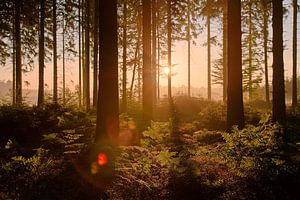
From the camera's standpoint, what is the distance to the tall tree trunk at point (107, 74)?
8062mm

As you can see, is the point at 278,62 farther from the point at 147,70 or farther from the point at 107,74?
the point at 107,74

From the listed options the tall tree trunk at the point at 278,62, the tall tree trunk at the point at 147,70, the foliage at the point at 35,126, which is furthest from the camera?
the tall tree trunk at the point at 147,70

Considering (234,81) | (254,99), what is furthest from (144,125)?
(254,99)

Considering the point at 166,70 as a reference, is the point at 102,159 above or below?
below

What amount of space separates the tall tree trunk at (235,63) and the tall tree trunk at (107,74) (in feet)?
16.0

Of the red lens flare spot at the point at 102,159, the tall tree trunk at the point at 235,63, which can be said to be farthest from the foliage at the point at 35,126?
Result: the tall tree trunk at the point at 235,63

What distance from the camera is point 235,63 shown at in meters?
10.7

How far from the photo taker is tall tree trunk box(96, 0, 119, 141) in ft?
26.5

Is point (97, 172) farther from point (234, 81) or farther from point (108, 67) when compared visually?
point (234, 81)

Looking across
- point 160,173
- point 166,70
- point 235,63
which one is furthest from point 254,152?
point 166,70

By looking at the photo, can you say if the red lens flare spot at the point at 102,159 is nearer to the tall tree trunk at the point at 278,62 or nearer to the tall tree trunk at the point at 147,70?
the tall tree trunk at the point at 147,70

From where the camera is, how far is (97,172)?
20.6 ft

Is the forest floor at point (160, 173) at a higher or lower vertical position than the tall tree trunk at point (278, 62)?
lower

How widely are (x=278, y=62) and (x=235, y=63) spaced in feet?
11.0
